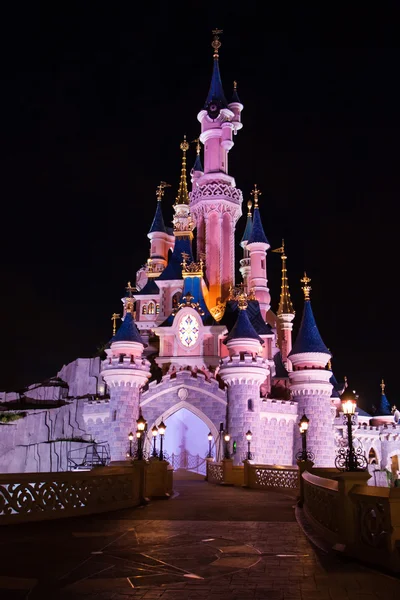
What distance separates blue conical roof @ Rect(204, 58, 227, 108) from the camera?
46.2 m

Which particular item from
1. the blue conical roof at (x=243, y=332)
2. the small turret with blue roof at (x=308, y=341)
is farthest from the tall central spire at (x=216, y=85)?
the blue conical roof at (x=243, y=332)

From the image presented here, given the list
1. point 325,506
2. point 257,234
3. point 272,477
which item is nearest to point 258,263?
point 257,234

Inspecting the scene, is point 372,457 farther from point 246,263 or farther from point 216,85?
point 216,85

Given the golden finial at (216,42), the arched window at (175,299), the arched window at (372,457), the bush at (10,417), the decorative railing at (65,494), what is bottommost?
the arched window at (372,457)

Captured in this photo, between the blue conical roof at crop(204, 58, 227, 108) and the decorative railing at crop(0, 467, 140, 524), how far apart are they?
120ft

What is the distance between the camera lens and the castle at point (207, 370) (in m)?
33.4

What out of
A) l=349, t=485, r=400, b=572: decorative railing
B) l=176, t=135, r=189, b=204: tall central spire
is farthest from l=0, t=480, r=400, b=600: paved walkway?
l=176, t=135, r=189, b=204: tall central spire

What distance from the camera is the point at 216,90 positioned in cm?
4716

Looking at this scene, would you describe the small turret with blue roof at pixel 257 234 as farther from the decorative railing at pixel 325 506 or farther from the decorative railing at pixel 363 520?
the decorative railing at pixel 363 520

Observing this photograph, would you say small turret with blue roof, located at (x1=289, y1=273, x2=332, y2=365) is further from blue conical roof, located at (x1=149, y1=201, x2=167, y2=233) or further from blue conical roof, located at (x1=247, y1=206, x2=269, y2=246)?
blue conical roof, located at (x1=149, y1=201, x2=167, y2=233)

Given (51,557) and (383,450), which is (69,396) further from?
(51,557)

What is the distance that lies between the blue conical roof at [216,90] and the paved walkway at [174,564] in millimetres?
39434

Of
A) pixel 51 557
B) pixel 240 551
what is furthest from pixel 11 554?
pixel 240 551

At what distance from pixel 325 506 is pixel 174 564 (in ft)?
10.3
